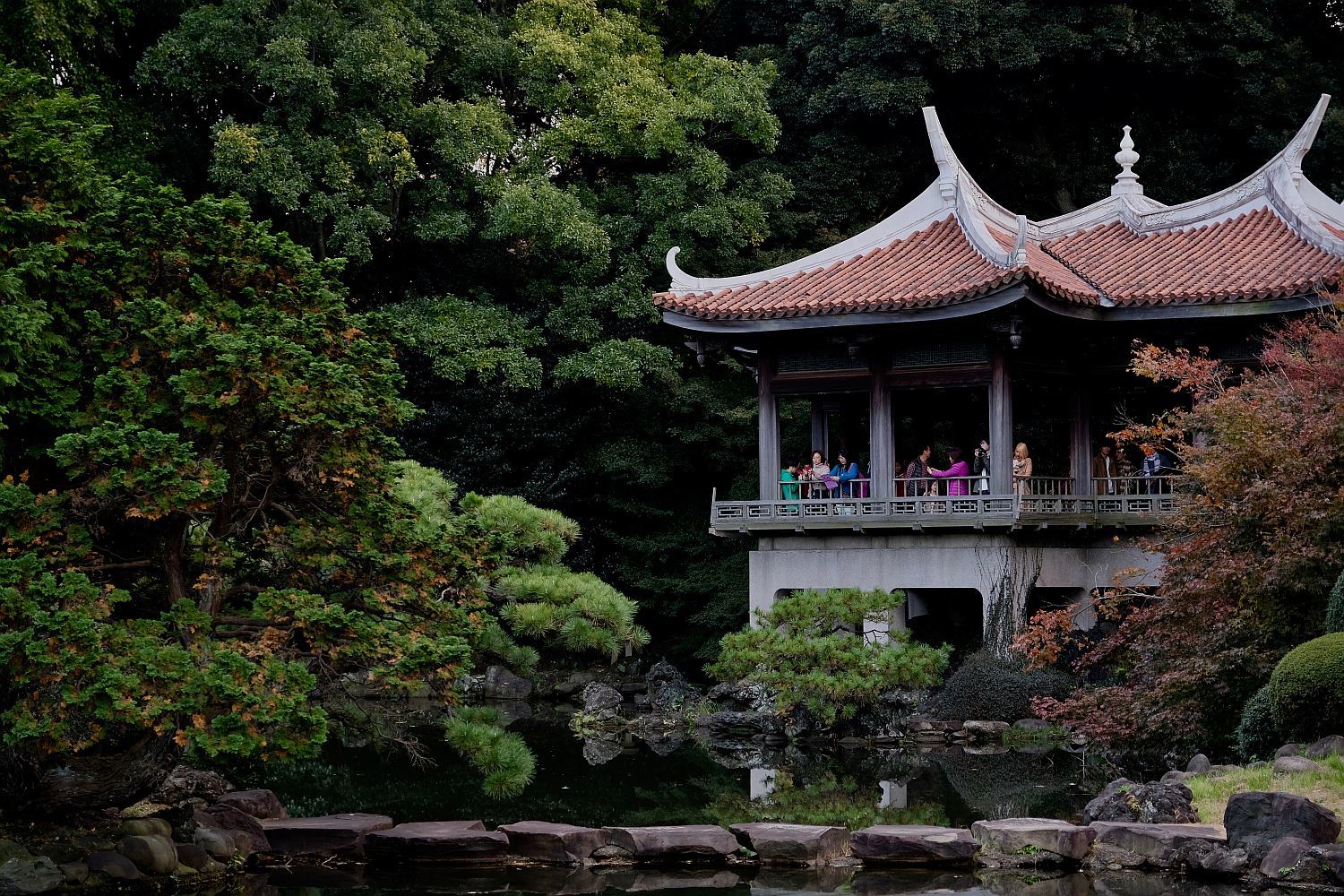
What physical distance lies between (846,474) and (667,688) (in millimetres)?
3812

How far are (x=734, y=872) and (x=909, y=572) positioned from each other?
9764mm

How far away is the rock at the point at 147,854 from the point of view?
9.90 m

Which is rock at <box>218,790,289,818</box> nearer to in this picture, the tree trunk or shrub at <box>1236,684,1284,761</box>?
the tree trunk

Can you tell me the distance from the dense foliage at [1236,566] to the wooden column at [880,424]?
6157 mm

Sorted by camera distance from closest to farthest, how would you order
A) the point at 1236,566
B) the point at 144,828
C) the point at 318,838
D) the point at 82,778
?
the point at 82,778 → the point at 144,828 → the point at 318,838 → the point at 1236,566

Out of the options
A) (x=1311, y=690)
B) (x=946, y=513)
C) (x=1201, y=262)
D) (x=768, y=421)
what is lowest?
(x=1311, y=690)

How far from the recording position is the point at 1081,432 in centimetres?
2103

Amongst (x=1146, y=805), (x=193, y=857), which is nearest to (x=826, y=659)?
(x=1146, y=805)

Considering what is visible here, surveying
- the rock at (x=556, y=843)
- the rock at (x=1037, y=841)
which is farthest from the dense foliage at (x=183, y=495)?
the rock at (x=1037, y=841)

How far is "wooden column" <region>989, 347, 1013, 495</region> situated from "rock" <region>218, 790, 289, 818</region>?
10.4m

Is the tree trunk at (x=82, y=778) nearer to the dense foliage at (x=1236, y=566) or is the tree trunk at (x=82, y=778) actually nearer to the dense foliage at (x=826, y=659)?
the dense foliage at (x=1236, y=566)

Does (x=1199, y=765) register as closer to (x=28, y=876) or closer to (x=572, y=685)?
(x=28, y=876)

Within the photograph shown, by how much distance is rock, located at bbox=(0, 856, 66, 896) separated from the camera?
9062mm

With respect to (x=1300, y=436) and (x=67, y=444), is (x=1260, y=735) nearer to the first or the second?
(x=1300, y=436)
